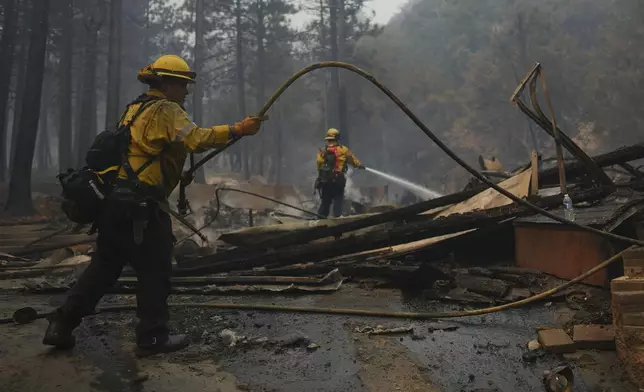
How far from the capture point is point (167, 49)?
129 ft

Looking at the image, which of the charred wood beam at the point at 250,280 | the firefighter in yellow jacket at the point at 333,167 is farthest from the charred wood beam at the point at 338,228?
the firefighter in yellow jacket at the point at 333,167

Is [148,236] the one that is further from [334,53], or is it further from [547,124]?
[334,53]

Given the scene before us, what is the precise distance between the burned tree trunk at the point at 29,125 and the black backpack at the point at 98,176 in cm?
1305

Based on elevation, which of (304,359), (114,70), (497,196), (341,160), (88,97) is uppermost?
(114,70)

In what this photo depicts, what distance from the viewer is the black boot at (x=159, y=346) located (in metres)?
3.06

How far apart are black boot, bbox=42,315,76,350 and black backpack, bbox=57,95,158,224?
697 mm

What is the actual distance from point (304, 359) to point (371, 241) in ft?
7.43

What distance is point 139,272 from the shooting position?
3.18 m

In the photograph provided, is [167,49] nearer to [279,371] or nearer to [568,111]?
[568,111]

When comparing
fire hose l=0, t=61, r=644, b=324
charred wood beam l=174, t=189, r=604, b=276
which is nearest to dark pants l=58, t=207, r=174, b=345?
fire hose l=0, t=61, r=644, b=324

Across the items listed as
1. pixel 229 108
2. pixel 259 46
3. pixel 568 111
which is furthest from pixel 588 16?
pixel 229 108

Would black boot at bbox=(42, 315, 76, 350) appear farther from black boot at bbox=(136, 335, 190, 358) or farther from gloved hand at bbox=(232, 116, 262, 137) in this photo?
gloved hand at bbox=(232, 116, 262, 137)

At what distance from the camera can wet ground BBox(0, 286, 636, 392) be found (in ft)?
8.54

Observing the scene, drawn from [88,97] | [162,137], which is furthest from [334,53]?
[162,137]
